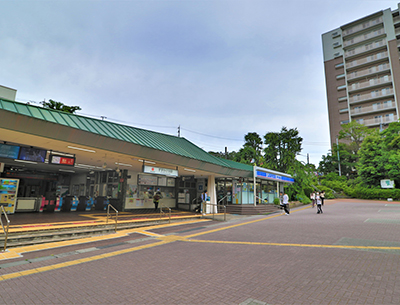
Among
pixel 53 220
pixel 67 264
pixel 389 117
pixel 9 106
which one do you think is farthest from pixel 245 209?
pixel 389 117

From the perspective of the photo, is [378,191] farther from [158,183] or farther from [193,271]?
[193,271]

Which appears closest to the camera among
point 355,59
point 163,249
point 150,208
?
point 163,249

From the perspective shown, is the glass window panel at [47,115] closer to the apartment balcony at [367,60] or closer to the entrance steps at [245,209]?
the entrance steps at [245,209]

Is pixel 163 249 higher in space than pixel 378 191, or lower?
lower

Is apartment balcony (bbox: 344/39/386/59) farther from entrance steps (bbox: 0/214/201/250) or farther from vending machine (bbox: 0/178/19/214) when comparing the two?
vending machine (bbox: 0/178/19/214)

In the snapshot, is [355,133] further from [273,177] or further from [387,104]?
[273,177]

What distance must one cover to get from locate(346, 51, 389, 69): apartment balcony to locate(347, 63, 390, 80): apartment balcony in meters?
1.77

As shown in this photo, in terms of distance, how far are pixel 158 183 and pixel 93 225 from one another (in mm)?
9975

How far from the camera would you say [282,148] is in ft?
112

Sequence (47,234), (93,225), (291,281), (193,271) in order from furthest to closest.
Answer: (93,225) → (47,234) → (193,271) → (291,281)

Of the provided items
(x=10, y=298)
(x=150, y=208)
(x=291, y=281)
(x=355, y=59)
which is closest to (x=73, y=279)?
(x=10, y=298)

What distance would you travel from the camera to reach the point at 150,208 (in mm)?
19828

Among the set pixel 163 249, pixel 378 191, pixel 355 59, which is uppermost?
pixel 355 59

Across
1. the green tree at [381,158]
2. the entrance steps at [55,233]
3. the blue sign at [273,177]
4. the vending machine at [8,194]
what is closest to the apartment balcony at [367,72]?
the green tree at [381,158]
